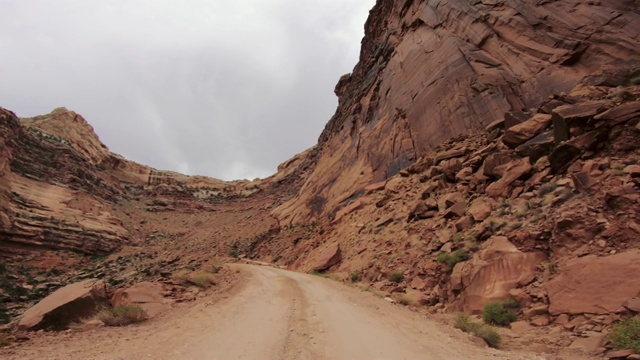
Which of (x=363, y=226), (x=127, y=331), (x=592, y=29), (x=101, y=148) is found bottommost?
(x=127, y=331)

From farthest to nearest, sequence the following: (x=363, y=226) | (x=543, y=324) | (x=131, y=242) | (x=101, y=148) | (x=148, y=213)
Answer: (x=101, y=148) < (x=148, y=213) < (x=131, y=242) < (x=363, y=226) < (x=543, y=324)

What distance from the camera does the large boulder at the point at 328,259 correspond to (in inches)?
782

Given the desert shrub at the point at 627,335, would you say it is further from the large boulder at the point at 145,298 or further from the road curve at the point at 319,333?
the large boulder at the point at 145,298

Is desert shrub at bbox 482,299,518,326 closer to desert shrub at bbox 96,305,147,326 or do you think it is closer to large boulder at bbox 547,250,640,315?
large boulder at bbox 547,250,640,315

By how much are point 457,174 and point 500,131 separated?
327cm

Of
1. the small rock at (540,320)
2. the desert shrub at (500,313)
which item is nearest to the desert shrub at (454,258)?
the desert shrub at (500,313)

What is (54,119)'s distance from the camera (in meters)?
64.2

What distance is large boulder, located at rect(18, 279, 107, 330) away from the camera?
8.36 m

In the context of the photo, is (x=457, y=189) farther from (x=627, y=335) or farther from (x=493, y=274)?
(x=627, y=335)

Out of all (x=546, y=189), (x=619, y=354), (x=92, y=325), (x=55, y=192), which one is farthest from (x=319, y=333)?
(x=55, y=192)

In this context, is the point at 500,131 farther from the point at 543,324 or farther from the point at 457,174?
the point at 543,324

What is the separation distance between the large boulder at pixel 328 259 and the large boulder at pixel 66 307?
11805 mm

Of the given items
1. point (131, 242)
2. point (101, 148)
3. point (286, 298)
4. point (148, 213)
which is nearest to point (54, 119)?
point (101, 148)

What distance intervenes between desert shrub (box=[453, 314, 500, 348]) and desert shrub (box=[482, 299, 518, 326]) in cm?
32
